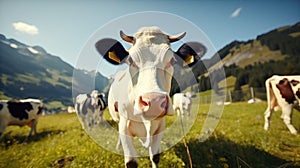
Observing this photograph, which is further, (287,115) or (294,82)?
(294,82)

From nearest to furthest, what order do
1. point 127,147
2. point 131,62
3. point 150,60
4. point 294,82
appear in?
point 150,60 → point 131,62 → point 127,147 → point 294,82

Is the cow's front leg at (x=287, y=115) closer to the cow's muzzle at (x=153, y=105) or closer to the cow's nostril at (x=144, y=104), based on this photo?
the cow's muzzle at (x=153, y=105)

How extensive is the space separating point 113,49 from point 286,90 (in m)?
7.54

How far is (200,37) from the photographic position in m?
3.36

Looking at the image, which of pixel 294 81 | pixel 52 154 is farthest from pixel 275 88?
pixel 52 154

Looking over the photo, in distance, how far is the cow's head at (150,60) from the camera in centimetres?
225

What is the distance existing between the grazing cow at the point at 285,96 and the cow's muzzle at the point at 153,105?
22.9ft

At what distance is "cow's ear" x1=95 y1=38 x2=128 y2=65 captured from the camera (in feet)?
10.5

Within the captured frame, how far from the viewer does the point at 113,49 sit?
3.22m

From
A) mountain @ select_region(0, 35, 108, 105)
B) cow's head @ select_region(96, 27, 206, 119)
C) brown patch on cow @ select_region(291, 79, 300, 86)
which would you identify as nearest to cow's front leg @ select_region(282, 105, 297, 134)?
brown patch on cow @ select_region(291, 79, 300, 86)

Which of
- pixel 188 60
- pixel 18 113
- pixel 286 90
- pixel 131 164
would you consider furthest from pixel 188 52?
pixel 18 113

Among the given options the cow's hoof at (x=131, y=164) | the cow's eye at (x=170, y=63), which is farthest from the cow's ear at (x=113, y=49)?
the cow's hoof at (x=131, y=164)

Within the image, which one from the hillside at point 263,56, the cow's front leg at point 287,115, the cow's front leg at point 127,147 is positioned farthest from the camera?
the hillside at point 263,56

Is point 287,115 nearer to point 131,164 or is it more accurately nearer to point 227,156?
point 227,156
